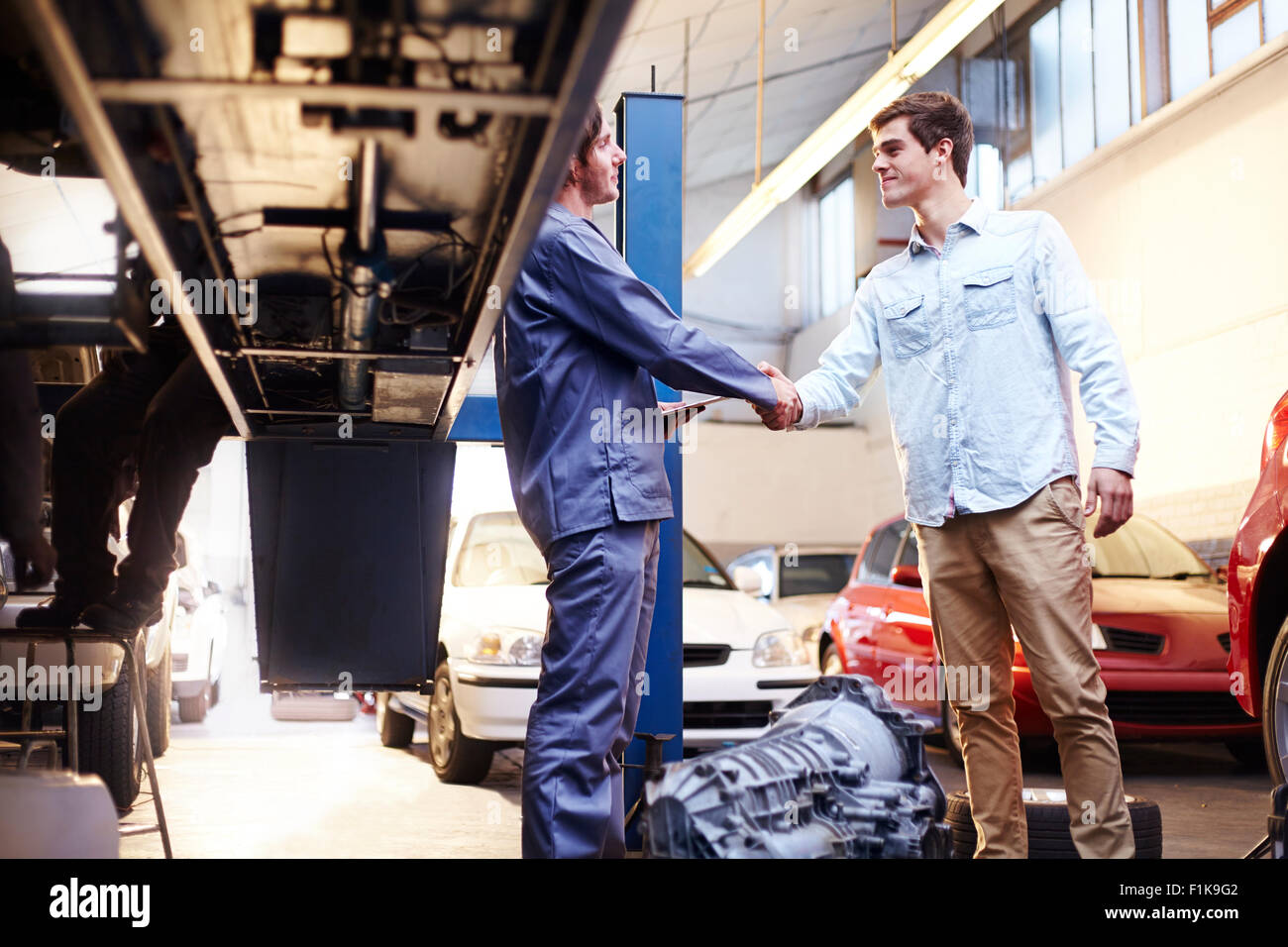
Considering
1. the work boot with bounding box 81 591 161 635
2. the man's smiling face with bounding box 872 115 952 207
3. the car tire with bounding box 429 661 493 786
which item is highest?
the man's smiling face with bounding box 872 115 952 207

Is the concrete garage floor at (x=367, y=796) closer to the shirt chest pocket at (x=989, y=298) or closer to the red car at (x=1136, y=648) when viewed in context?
the red car at (x=1136, y=648)

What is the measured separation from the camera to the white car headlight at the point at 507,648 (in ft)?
16.1

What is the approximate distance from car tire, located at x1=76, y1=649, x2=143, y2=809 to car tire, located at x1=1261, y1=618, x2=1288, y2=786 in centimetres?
315

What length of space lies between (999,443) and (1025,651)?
442mm

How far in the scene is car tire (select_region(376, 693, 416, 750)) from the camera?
20.6 feet

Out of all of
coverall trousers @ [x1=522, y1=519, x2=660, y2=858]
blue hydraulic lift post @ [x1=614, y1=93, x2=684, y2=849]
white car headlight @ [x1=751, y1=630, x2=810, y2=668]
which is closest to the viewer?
coverall trousers @ [x1=522, y1=519, x2=660, y2=858]

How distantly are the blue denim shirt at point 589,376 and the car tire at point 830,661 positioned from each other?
4845mm

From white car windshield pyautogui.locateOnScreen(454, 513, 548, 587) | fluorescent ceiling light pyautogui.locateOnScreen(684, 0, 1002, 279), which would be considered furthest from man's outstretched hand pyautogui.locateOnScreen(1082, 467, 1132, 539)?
white car windshield pyautogui.locateOnScreen(454, 513, 548, 587)

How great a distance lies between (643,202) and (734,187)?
14445 mm

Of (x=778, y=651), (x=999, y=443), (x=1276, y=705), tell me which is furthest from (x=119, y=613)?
(x=778, y=651)

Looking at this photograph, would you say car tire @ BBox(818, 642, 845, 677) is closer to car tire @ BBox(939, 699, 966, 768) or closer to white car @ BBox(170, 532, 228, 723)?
car tire @ BBox(939, 699, 966, 768)

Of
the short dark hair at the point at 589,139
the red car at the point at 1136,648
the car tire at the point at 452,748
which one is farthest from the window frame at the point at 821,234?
the short dark hair at the point at 589,139
